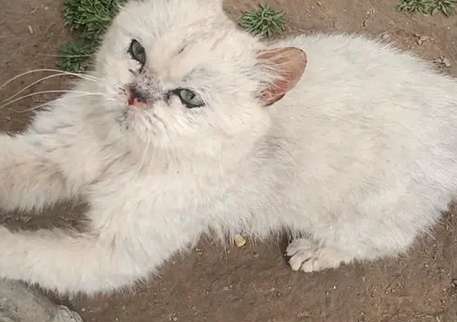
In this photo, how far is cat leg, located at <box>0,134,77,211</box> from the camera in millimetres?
3281

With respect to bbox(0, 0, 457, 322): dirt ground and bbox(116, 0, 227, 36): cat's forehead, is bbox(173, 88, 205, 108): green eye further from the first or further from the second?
bbox(0, 0, 457, 322): dirt ground

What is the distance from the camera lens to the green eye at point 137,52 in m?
2.82

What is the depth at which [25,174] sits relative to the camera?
10.9 ft

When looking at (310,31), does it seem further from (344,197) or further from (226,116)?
(226,116)

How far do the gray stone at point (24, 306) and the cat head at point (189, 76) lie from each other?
1099 mm

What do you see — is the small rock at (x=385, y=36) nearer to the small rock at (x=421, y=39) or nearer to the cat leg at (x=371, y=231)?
the small rock at (x=421, y=39)

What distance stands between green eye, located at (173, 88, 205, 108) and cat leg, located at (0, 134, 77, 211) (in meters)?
0.83

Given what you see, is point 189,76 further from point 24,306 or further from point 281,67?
point 24,306

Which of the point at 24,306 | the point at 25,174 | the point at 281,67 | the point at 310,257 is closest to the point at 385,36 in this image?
the point at 310,257

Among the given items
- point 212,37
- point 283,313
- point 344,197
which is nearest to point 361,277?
point 283,313

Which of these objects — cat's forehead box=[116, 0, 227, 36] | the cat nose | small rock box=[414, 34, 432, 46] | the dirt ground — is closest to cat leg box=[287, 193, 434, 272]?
the dirt ground

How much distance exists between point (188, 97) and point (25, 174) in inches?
36.8

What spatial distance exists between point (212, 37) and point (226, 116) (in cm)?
30

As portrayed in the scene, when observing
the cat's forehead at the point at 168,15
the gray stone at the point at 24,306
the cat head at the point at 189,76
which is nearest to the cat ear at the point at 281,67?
the cat head at the point at 189,76
